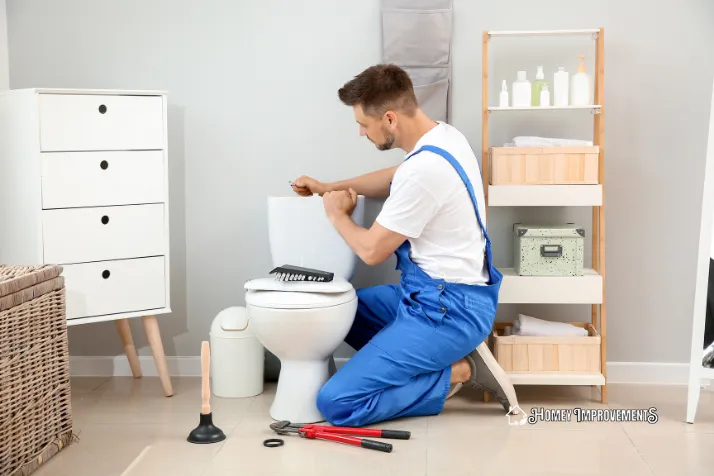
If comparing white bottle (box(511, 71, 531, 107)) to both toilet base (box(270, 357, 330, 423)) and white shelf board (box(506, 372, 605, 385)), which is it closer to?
white shelf board (box(506, 372, 605, 385))

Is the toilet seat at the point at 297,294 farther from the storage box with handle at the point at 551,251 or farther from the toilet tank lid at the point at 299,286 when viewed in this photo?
the storage box with handle at the point at 551,251

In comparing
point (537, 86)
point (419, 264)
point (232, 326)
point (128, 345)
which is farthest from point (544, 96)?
point (128, 345)

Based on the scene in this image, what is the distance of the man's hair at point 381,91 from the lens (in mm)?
2775

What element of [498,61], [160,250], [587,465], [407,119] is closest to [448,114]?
[498,61]

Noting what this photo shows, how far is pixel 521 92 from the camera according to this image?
9.95 feet

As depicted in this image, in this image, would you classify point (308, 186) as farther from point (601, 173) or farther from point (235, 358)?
point (601, 173)

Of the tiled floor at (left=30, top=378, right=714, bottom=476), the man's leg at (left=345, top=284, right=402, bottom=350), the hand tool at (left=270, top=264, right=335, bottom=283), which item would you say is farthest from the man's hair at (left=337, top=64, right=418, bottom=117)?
the tiled floor at (left=30, top=378, right=714, bottom=476)

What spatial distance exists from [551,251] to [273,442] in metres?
1.21

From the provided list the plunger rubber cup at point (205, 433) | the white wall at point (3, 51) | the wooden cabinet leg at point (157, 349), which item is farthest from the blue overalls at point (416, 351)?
the white wall at point (3, 51)

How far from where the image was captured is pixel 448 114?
10.8ft

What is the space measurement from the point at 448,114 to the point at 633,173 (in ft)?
2.49

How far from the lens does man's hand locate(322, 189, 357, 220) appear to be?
294cm

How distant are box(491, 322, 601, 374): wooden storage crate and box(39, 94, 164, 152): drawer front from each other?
148 centimetres

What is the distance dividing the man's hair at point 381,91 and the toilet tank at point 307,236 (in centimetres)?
42
